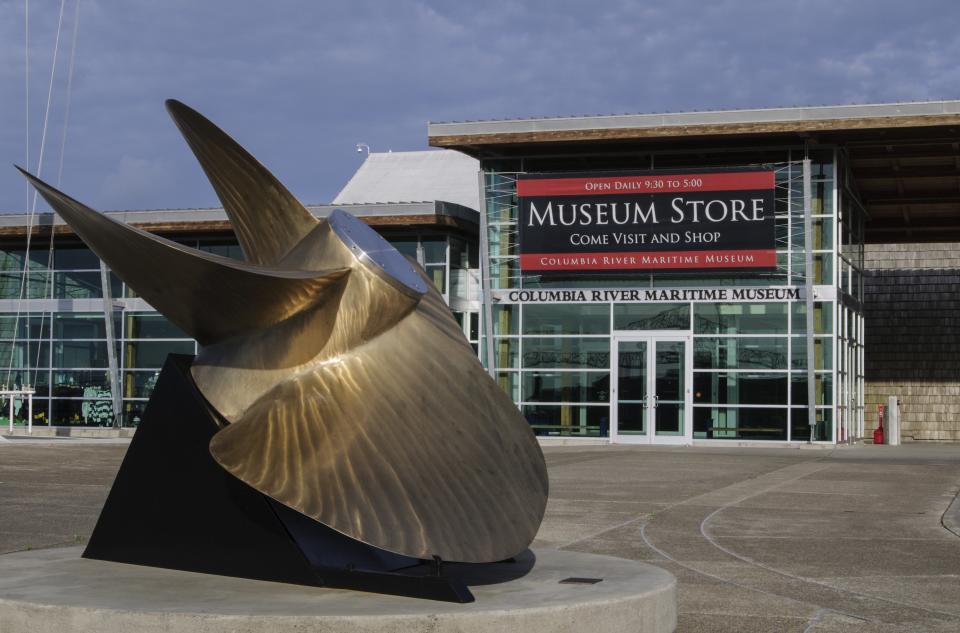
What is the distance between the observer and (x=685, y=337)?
2655 cm

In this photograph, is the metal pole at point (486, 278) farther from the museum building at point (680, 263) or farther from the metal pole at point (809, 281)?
the metal pole at point (809, 281)

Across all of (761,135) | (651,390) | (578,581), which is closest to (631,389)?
(651,390)

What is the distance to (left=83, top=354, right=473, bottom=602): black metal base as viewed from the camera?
5746 millimetres

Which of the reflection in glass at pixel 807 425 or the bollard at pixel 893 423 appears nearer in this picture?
the reflection in glass at pixel 807 425

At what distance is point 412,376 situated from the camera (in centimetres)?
594

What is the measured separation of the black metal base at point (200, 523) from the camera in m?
5.75

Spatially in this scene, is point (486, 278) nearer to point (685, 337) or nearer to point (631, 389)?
point (631, 389)

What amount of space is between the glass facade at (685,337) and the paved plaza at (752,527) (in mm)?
5703

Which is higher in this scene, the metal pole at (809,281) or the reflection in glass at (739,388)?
the metal pole at (809,281)

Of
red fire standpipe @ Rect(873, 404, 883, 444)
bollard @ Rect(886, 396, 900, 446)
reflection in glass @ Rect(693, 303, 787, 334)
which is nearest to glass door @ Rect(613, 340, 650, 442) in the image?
reflection in glass @ Rect(693, 303, 787, 334)

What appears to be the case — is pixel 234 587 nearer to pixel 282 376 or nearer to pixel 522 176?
pixel 282 376

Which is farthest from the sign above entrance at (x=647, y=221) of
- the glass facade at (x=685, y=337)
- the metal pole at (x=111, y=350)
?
the metal pole at (x=111, y=350)

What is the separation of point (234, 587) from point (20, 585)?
3.25ft

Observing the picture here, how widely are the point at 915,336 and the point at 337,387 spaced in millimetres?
30230
